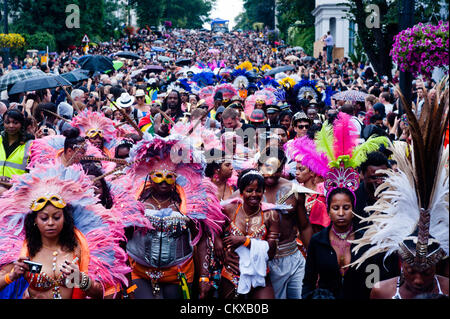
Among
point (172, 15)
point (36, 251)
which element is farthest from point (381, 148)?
point (172, 15)

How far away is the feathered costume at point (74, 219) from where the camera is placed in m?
4.87

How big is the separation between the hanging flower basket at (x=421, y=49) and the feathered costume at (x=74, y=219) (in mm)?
6159

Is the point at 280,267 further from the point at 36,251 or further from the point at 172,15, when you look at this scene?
the point at 172,15

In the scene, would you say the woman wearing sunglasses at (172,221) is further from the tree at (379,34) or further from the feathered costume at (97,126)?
the tree at (379,34)

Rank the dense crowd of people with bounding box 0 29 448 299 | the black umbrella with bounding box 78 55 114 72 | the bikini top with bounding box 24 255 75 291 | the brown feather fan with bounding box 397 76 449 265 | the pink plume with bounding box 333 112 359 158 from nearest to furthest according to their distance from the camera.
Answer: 1. the brown feather fan with bounding box 397 76 449 265
2. the dense crowd of people with bounding box 0 29 448 299
3. the bikini top with bounding box 24 255 75 291
4. the pink plume with bounding box 333 112 359 158
5. the black umbrella with bounding box 78 55 114 72

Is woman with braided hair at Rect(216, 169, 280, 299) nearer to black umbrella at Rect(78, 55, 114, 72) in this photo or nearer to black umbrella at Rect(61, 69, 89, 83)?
black umbrella at Rect(61, 69, 89, 83)

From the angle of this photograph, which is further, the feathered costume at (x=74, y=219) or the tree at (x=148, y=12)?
the tree at (x=148, y=12)

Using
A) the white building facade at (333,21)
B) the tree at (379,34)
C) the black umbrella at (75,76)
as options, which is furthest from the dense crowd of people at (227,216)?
the white building facade at (333,21)

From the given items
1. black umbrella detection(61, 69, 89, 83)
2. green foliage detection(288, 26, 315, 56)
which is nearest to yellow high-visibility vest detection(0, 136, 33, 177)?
black umbrella detection(61, 69, 89, 83)

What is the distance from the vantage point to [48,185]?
4941 mm

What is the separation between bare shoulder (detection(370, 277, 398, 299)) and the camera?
435 centimetres

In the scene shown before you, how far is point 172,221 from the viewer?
223 inches

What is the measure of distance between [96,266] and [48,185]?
714 millimetres

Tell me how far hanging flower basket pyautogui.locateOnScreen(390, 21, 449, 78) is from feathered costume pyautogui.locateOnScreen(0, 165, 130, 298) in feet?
20.2
